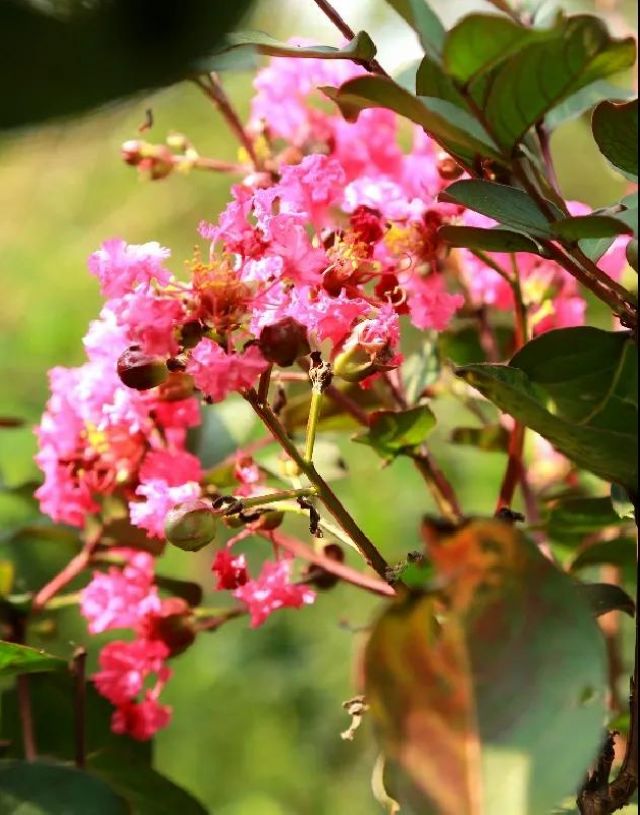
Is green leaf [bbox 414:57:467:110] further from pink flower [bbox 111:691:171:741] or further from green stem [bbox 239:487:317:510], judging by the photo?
pink flower [bbox 111:691:171:741]

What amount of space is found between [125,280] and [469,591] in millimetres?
224

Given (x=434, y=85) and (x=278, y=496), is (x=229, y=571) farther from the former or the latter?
(x=434, y=85)

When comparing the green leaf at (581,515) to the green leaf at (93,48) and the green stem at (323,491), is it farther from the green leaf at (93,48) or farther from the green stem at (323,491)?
the green leaf at (93,48)

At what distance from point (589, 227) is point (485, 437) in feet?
1.04

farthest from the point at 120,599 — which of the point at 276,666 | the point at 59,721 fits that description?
the point at 276,666

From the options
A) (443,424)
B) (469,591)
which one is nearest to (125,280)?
(469,591)

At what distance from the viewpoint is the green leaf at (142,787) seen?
60cm

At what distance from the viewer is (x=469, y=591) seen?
0.33 m

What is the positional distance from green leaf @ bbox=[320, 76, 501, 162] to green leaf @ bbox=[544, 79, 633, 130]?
22 cm

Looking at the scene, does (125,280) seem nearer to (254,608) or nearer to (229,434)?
(254,608)

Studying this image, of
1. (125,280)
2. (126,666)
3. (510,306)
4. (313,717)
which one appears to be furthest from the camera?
(313,717)

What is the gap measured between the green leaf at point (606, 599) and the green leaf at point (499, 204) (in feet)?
0.64

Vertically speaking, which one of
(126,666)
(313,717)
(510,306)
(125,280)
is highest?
(125,280)

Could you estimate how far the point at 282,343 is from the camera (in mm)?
425
